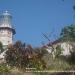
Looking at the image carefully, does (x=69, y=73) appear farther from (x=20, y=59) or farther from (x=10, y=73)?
(x=20, y=59)

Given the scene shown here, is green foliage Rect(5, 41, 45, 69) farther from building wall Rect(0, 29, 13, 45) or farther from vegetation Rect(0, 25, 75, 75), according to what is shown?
building wall Rect(0, 29, 13, 45)

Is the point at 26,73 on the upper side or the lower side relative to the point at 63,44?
lower

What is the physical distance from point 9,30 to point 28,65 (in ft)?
136

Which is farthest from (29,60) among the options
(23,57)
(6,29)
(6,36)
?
(6,29)

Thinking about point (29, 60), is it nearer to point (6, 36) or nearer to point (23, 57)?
point (23, 57)

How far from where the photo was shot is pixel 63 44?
34406 mm

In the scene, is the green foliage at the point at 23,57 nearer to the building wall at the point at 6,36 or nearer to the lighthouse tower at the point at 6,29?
the lighthouse tower at the point at 6,29

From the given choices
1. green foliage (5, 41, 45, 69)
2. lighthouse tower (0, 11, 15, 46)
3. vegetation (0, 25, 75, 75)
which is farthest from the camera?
lighthouse tower (0, 11, 15, 46)

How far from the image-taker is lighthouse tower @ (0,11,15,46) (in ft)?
196

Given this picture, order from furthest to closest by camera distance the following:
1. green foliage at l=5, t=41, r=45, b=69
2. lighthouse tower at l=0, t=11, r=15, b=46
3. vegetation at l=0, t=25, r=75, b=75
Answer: lighthouse tower at l=0, t=11, r=15, b=46
green foliage at l=5, t=41, r=45, b=69
vegetation at l=0, t=25, r=75, b=75

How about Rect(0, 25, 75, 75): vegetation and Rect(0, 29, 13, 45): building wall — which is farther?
Rect(0, 29, 13, 45): building wall

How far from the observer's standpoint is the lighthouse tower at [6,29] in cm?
5964

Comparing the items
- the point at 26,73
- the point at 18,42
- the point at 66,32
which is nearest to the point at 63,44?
the point at 66,32

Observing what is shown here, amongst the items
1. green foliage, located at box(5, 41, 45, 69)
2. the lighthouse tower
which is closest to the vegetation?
green foliage, located at box(5, 41, 45, 69)
